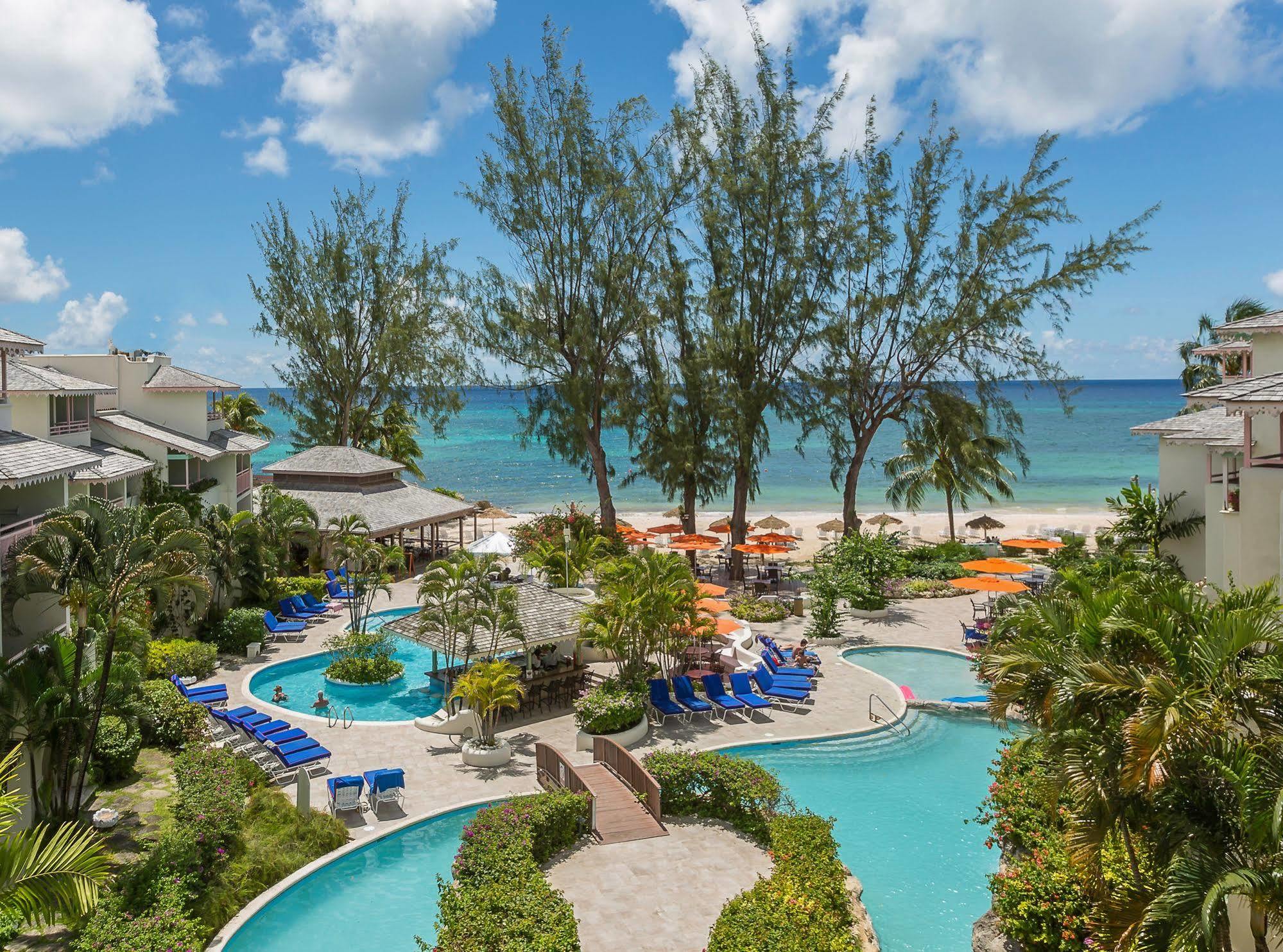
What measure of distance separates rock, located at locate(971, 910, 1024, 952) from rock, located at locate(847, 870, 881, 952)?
4.04 ft

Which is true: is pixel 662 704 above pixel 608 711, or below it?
below

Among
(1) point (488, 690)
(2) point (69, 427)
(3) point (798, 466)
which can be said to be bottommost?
(1) point (488, 690)

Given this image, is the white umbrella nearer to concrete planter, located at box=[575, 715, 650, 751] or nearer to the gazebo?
the gazebo

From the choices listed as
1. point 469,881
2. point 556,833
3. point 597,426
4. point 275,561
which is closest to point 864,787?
point 556,833

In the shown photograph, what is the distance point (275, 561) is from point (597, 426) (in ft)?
49.8

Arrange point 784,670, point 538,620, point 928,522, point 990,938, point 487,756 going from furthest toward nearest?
1. point 928,522
2. point 784,670
3. point 538,620
4. point 487,756
5. point 990,938

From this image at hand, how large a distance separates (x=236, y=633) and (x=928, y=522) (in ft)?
152

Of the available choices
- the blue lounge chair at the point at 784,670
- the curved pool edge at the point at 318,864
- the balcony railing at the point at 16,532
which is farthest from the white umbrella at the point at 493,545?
the balcony railing at the point at 16,532

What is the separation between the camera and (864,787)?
1702 centimetres

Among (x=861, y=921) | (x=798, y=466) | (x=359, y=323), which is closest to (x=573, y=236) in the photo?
(x=359, y=323)

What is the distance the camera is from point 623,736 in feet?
61.4

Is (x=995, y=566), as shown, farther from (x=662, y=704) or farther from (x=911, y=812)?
(x=911, y=812)

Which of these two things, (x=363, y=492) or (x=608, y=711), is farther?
(x=363, y=492)

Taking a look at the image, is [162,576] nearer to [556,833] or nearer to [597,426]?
[556,833]
